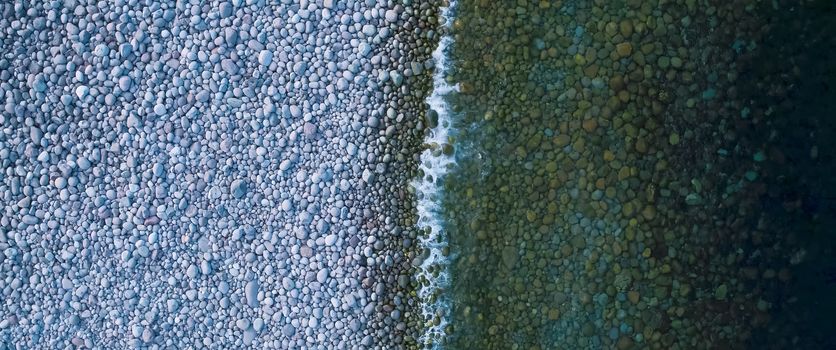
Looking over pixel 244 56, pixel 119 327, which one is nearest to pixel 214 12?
pixel 244 56

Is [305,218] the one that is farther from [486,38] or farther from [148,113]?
[486,38]

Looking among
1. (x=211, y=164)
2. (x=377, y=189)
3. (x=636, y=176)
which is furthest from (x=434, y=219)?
(x=211, y=164)

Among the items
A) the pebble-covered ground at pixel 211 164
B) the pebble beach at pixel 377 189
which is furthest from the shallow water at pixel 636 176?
the pebble-covered ground at pixel 211 164

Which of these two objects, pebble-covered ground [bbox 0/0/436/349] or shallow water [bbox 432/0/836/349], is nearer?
shallow water [bbox 432/0/836/349]

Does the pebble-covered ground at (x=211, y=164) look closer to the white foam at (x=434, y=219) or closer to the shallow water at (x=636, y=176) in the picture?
the white foam at (x=434, y=219)

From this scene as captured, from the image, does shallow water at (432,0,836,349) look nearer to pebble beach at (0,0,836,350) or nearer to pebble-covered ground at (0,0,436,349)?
pebble beach at (0,0,836,350)

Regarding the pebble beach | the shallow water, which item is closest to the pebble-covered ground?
the pebble beach

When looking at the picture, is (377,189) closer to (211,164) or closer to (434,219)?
(434,219)
